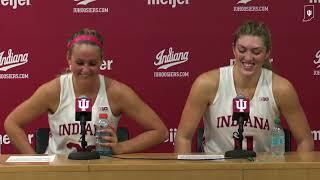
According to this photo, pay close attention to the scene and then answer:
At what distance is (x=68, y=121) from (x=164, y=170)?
0.92 metres

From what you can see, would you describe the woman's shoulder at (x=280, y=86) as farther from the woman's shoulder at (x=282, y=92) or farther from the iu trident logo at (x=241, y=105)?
the iu trident logo at (x=241, y=105)

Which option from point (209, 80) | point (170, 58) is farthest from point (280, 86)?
point (170, 58)

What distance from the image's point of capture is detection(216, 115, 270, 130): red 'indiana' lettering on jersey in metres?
3.04

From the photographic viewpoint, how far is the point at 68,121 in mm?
3096

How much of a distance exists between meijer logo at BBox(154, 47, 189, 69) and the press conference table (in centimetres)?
177

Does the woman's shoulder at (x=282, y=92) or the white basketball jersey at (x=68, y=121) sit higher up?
the woman's shoulder at (x=282, y=92)

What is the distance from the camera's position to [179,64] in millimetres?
4105

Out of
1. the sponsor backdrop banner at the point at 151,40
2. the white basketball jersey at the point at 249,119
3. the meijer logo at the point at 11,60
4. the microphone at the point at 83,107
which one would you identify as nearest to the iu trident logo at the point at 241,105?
the white basketball jersey at the point at 249,119

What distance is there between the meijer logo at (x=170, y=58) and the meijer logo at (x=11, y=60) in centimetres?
86

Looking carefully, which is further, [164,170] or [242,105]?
[242,105]

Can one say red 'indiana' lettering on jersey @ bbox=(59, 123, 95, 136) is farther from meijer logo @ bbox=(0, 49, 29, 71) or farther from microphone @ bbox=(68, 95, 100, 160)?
meijer logo @ bbox=(0, 49, 29, 71)

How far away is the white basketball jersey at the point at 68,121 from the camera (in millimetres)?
3082

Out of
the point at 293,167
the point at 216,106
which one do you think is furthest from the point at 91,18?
the point at 293,167

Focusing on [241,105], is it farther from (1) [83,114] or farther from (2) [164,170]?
(1) [83,114]
